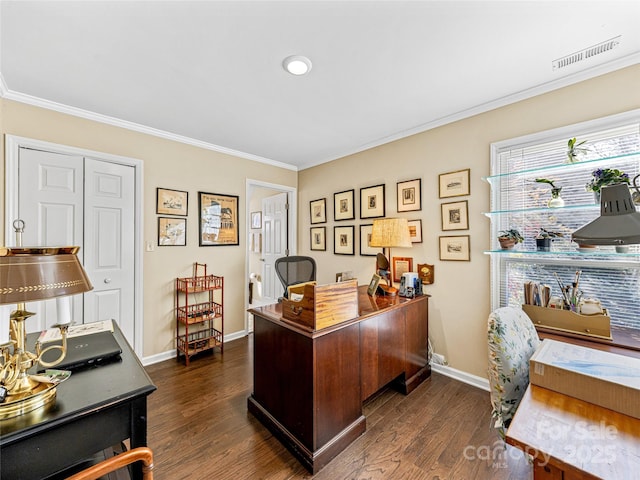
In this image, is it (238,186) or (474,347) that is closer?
Result: (474,347)

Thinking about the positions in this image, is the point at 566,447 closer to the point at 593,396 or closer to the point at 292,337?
the point at 593,396

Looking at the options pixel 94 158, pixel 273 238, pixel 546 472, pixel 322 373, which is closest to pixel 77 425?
pixel 322 373

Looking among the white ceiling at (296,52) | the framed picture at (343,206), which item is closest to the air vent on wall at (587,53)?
the white ceiling at (296,52)

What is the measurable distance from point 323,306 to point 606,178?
6.40 ft

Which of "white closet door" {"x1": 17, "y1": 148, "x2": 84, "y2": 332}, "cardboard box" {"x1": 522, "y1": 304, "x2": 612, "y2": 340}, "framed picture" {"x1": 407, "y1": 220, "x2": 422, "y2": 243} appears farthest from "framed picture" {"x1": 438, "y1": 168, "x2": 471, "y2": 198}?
"white closet door" {"x1": 17, "y1": 148, "x2": 84, "y2": 332}

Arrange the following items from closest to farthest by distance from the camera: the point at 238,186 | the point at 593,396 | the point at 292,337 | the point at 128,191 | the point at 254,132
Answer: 1. the point at 593,396
2. the point at 292,337
3. the point at 128,191
4. the point at 254,132
5. the point at 238,186

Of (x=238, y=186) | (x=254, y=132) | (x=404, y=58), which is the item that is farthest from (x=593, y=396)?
(x=238, y=186)

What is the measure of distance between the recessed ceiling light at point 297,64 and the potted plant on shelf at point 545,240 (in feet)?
6.87

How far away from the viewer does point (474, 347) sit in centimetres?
247

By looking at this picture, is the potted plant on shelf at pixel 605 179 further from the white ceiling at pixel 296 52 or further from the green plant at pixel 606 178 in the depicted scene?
the white ceiling at pixel 296 52

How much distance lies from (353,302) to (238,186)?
2.52m

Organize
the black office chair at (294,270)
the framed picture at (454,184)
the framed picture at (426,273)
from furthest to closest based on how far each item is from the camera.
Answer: the black office chair at (294,270), the framed picture at (426,273), the framed picture at (454,184)

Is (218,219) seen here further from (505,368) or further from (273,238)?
(505,368)

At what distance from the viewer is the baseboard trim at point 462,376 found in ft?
7.94
